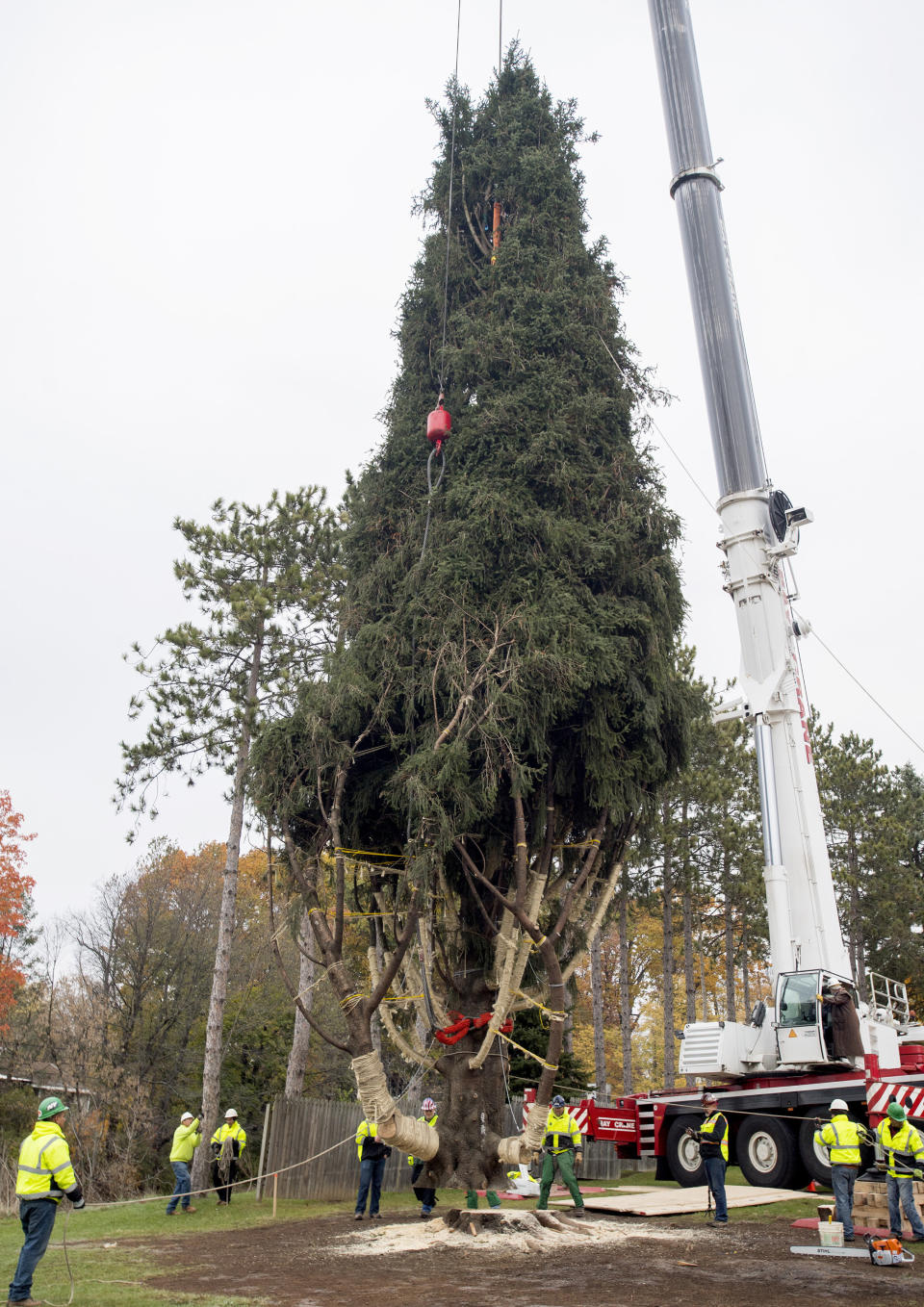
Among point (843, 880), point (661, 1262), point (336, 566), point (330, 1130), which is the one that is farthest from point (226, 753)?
point (843, 880)

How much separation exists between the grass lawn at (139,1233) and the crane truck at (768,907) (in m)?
1.48

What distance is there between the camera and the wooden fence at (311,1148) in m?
16.4

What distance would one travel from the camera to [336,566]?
863 inches

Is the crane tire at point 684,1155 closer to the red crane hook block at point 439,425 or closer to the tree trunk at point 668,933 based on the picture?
the tree trunk at point 668,933

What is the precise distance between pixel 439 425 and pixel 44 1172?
12.0m

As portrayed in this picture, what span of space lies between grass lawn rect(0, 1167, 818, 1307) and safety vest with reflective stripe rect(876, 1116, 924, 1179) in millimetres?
2675

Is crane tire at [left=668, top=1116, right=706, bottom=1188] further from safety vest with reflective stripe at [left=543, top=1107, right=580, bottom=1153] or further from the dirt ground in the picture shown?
the dirt ground

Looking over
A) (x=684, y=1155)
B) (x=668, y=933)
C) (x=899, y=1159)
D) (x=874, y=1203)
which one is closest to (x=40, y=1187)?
(x=899, y=1159)

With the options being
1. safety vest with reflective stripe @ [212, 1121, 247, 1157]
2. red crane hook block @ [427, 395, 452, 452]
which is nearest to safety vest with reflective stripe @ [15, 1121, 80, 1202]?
safety vest with reflective stripe @ [212, 1121, 247, 1157]

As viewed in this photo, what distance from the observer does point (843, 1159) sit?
1016cm

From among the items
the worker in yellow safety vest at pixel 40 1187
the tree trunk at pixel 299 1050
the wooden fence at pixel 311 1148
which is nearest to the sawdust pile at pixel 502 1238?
the worker in yellow safety vest at pixel 40 1187

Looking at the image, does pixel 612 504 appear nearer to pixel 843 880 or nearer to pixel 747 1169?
pixel 747 1169

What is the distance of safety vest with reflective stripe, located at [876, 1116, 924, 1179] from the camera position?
33.9 ft

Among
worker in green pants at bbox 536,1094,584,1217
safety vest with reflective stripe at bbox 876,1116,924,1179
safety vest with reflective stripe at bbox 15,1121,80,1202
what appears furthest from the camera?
worker in green pants at bbox 536,1094,584,1217
